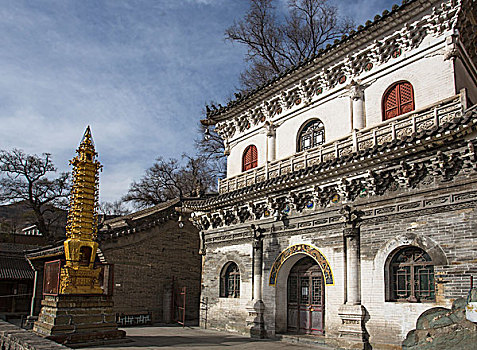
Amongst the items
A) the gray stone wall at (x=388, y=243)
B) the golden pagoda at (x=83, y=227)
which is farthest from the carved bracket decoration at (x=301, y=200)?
the golden pagoda at (x=83, y=227)

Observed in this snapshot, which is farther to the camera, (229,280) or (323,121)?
(229,280)

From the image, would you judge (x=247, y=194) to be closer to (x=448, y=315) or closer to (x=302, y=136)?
(x=302, y=136)

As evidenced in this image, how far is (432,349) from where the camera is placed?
614 cm

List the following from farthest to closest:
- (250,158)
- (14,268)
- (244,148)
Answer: (14,268)
(244,148)
(250,158)

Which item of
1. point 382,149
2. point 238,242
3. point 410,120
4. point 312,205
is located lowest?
point 238,242

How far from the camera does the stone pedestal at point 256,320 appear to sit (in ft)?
47.5

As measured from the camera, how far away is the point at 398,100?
12.6m

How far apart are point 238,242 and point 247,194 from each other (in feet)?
6.84

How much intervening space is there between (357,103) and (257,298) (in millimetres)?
7240

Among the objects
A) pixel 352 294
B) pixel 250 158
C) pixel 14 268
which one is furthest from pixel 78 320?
pixel 14 268

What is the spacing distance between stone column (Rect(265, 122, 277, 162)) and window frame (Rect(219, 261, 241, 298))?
170 inches

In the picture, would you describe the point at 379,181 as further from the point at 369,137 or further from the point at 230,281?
the point at 230,281

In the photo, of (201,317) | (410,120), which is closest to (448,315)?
(410,120)

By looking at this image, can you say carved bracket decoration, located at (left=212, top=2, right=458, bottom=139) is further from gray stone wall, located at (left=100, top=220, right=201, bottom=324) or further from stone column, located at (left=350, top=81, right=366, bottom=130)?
gray stone wall, located at (left=100, top=220, right=201, bottom=324)
